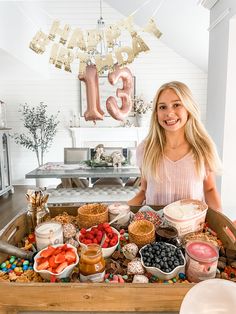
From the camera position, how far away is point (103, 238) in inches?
40.6

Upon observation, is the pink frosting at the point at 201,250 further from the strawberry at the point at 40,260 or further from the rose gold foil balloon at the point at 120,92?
the rose gold foil balloon at the point at 120,92

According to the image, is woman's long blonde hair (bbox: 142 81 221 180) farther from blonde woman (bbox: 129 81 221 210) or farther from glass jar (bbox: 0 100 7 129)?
glass jar (bbox: 0 100 7 129)

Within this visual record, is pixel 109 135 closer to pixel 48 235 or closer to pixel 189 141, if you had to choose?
pixel 189 141

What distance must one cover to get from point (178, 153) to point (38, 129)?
4384 millimetres

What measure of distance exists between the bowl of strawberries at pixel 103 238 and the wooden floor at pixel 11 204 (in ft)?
9.19

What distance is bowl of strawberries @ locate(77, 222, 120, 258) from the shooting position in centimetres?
101

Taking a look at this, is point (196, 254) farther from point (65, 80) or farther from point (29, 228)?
point (65, 80)

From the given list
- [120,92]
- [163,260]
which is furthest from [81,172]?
[163,260]

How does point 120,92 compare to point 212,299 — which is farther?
point 120,92

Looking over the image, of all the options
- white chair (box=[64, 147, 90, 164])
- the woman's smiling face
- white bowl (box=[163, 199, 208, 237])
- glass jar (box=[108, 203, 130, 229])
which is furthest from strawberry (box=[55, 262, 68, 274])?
white chair (box=[64, 147, 90, 164])

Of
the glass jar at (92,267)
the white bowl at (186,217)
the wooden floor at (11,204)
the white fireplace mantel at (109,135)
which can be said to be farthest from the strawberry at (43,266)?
the white fireplace mantel at (109,135)

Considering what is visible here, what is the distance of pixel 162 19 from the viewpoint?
3891 mm

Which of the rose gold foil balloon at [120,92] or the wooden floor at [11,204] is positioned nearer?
the rose gold foil balloon at [120,92]

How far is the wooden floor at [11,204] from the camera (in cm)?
378
